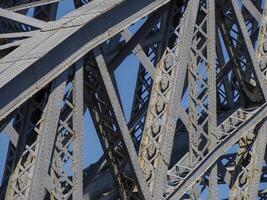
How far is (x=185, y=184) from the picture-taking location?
2286 cm

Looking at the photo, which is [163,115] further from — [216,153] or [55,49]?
[55,49]

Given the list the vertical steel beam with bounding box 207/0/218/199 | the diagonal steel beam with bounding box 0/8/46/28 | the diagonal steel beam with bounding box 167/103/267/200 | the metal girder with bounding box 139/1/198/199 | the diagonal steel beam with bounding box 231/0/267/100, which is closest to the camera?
the diagonal steel beam with bounding box 0/8/46/28

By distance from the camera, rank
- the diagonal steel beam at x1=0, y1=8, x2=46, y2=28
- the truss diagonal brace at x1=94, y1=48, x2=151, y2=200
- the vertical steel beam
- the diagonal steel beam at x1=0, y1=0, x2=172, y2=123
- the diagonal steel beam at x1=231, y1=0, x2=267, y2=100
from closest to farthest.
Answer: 1. the diagonal steel beam at x1=0, y1=0, x2=172, y2=123
2. the diagonal steel beam at x1=0, y1=8, x2=46, y2=28
3. the truss diagonal brace at x1=94, y1=48, x2=151, y2=200
4. the vertical steel beam
5. the diagonal steel beam at x1=231, y1=0, x2=267, y2=100

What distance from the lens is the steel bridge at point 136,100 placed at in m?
20.0

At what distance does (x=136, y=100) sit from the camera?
27594 mm

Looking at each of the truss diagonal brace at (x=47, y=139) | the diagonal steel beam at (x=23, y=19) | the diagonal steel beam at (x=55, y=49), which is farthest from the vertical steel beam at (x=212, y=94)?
the truss diagonal brace at (x=47, y=139)

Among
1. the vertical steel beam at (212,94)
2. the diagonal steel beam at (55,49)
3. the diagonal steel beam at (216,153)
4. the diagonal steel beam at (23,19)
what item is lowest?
the diagonal steel beam at (216,153)

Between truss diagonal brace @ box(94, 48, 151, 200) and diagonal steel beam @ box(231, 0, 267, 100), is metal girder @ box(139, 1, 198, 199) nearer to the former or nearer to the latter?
truss diagonal brace @ box(94, 48, 151, 200)

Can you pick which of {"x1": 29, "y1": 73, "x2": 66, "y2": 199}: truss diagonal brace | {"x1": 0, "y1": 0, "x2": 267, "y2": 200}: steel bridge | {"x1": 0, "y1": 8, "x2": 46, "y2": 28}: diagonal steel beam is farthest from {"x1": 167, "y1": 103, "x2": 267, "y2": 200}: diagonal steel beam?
{"x1": 0, "y1": 8, "x2": 46, "y2": 28}: diagonal steel beam

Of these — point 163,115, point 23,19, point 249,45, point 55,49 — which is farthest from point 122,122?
point 249,45

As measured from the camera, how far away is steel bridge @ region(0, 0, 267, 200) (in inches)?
786

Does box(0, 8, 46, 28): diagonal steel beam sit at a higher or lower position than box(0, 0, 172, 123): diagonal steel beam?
higher

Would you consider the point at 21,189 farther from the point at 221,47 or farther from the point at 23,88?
the point at 221,47

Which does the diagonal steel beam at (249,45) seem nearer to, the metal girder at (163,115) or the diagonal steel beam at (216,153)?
the diagonal steel beam at (216,153)
